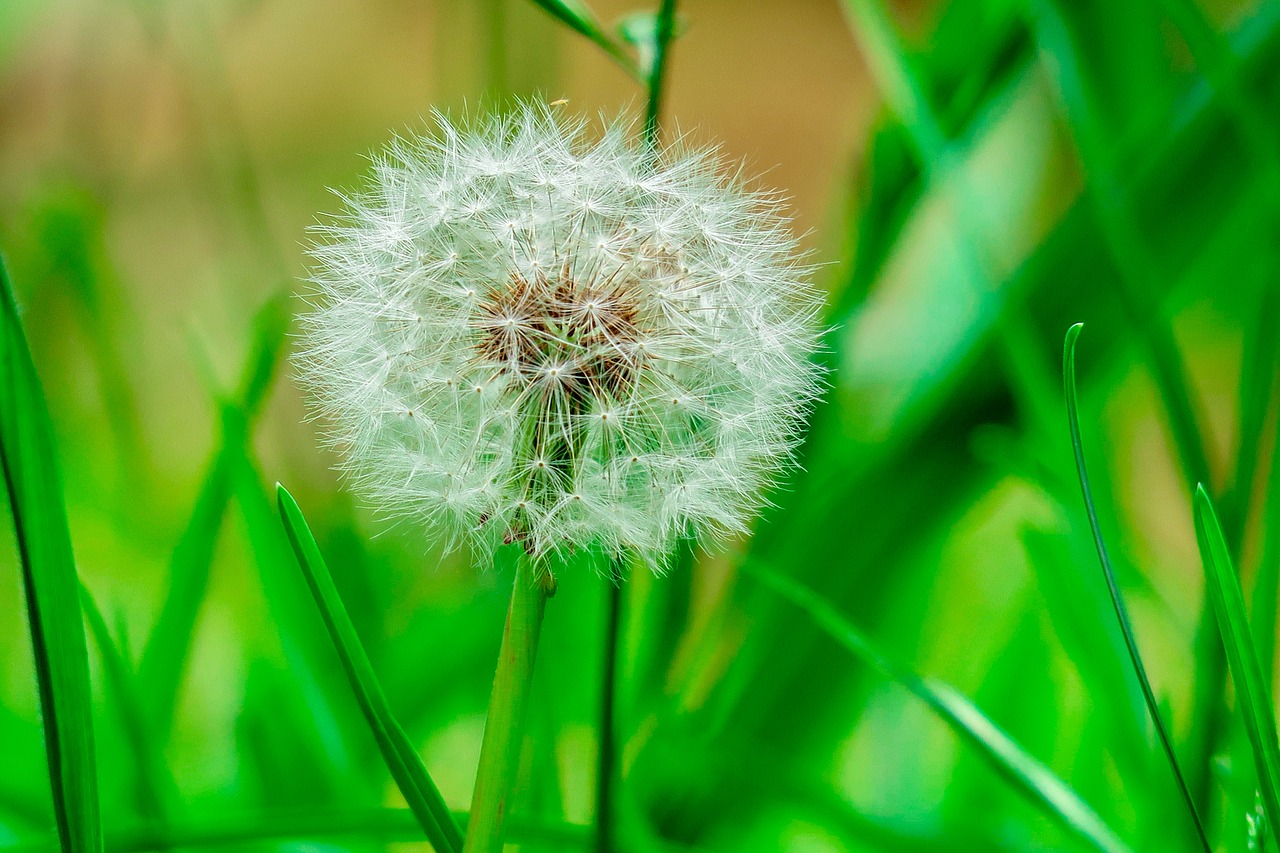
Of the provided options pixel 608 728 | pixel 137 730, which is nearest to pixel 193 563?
pixel 137 730

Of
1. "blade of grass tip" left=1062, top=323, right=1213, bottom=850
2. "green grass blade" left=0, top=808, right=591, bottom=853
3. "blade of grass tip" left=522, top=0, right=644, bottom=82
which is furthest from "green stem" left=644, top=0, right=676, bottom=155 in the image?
"green grass blade" left=0, top=808, right=591, bottom=853

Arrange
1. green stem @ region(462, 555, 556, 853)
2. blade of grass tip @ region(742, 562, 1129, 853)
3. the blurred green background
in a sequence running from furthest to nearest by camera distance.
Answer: the blurred green background → blade of grass tip @ region(742, 562, 1129, 853) → green stem @ region(462, 555, 556, 853)

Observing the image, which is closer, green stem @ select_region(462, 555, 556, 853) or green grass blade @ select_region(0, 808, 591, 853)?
green stem @ select_region(462, 555, 556, 853)

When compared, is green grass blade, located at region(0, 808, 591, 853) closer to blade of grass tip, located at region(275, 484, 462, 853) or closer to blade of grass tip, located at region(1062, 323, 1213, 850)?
blade of grass tip, located at region(275, 484, 462, 853)

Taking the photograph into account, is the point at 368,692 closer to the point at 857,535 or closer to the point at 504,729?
the point at 504,729

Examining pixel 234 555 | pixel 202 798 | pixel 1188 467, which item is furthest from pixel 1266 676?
pixel 234 555

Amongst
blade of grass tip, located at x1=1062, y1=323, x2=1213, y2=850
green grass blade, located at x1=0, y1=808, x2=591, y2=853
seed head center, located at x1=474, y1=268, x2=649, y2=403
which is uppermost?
seed head center, located at x1=474, y1=268, x2=649, y2=403

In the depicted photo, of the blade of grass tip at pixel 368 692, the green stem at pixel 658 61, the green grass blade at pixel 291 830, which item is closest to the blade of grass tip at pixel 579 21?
the green stem at pixel 658 61
